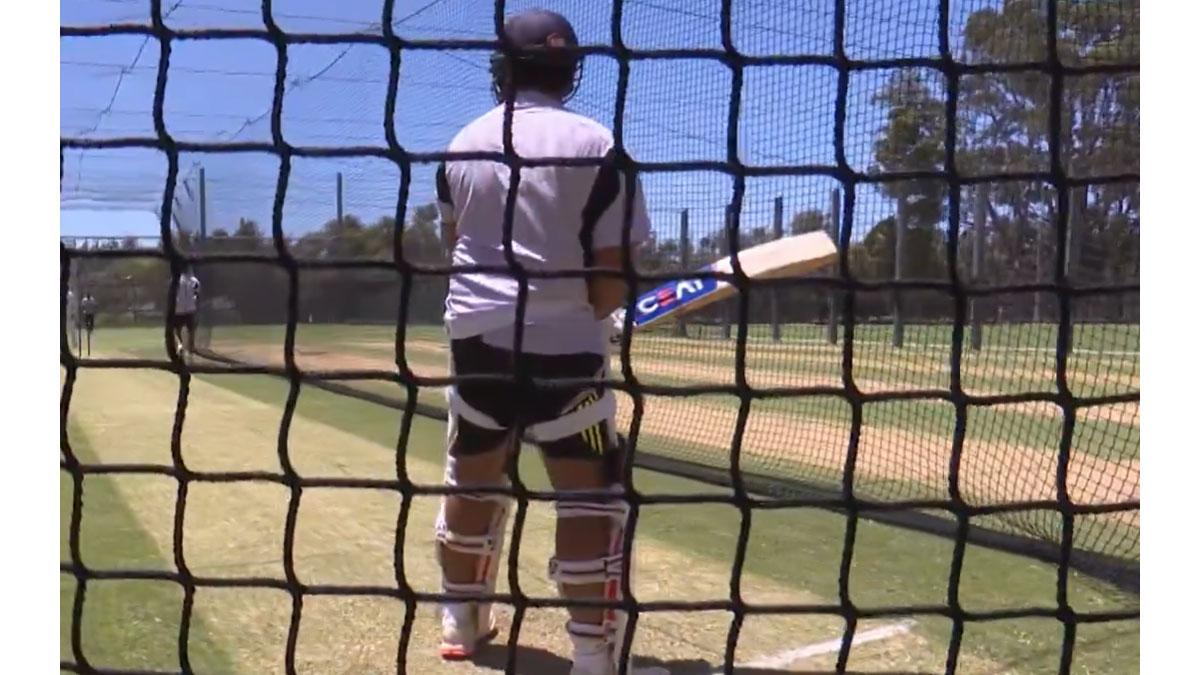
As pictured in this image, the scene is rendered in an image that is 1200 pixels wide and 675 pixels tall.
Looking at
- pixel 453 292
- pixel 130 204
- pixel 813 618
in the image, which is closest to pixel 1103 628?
pixel 813 618

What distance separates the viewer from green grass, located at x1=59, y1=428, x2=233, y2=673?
1757 millimetres

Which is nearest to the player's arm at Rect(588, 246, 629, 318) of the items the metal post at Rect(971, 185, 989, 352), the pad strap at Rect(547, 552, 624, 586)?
the pad strap at Rect(547, 552, 624, 586)

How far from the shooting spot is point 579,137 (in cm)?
145

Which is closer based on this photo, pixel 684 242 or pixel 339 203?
pixel 684 242

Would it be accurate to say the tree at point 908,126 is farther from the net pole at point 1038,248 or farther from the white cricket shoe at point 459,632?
the white cricket shoe at point 459,632

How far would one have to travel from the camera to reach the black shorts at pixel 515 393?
4.86 feet

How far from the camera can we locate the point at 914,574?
231cm

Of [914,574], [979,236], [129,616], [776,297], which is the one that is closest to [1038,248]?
[979,236]

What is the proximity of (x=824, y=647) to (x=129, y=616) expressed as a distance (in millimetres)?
1230

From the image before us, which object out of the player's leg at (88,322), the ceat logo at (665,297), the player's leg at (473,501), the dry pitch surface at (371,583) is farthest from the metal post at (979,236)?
the player's leg at (88,322)

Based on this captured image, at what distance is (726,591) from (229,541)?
1.16 metres

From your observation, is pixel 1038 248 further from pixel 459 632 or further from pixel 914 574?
pixel 459 632

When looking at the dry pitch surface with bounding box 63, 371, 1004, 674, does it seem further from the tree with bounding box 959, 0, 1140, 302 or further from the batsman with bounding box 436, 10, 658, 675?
the tree with bounding box 959, 0, 1140, 302

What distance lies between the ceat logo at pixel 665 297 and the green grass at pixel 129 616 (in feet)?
3.21
